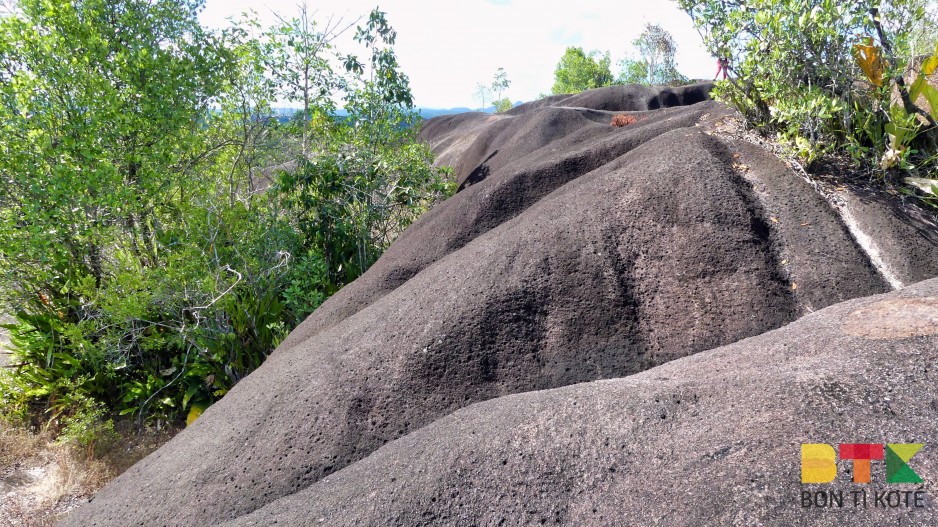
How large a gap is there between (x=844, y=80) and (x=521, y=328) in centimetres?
414

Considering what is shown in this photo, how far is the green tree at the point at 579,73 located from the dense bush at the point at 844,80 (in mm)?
42608

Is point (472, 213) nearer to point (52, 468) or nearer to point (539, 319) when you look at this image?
point (539, 319)

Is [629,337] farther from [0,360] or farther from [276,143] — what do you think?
[0,360]

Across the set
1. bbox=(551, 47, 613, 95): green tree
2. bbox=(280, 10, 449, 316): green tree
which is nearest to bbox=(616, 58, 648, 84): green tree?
bbox=(551, 47, 613, 95): green tree

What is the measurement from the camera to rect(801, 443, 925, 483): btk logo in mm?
2633

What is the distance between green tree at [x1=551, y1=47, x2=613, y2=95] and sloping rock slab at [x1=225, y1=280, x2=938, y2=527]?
1806 inches

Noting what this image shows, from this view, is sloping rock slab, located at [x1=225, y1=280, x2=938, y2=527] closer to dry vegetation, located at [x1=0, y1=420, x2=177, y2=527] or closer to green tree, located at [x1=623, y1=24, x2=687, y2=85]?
dry vegetation, located at [x1=0, y1=420, x2=177, y2=527]

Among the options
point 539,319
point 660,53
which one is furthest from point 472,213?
point 660,53

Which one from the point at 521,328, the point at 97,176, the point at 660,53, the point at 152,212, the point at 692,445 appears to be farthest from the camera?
the point at 660,53

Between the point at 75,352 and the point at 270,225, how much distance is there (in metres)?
3.38

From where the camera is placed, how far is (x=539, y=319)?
5.28 m
